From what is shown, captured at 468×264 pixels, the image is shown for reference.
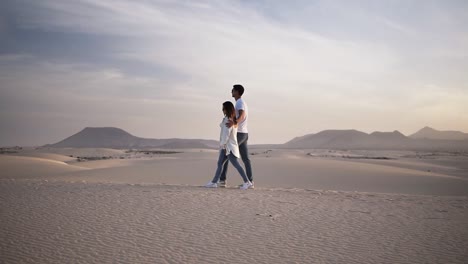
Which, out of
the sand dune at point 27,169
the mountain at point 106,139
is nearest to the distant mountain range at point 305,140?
the mountain at point 106,139

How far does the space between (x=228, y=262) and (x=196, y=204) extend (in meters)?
2.44

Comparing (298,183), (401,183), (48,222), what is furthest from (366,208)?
(401,183)

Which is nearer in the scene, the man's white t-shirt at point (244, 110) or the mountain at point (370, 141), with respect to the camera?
the man's white t-shirt at point (244, 110)

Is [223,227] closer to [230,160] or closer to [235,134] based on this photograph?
[230,160]

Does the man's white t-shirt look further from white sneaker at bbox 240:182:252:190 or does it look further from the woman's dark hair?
white sneaker at bbox 240:182:252:190

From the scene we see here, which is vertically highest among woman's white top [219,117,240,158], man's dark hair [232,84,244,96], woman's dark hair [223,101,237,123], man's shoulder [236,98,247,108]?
man's dark hair [232,84,244,96]

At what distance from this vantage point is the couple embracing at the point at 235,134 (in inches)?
293

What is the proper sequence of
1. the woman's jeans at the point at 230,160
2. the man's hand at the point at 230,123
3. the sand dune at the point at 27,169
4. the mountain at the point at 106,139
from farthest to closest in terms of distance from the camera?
the mountain at the point at 106,139, the sand dune at the point at 27,169, the woman's jeans at the point at 230,160, the man's hand at the point at 230,123

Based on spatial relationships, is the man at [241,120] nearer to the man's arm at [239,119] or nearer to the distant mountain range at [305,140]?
the man's arm at [239,119]

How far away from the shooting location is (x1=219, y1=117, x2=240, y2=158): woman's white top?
296 inches

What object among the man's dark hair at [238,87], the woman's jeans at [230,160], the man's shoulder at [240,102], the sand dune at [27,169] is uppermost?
the man's dark hair at [238,87]

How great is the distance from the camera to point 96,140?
13662cm

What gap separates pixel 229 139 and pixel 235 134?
175 mm

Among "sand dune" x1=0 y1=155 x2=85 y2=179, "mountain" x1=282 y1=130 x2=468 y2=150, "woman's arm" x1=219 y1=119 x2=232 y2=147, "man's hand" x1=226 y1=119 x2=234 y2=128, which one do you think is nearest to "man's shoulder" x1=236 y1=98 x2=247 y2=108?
"man's hand" x1=226 y1=119 x2=234 y2=128
